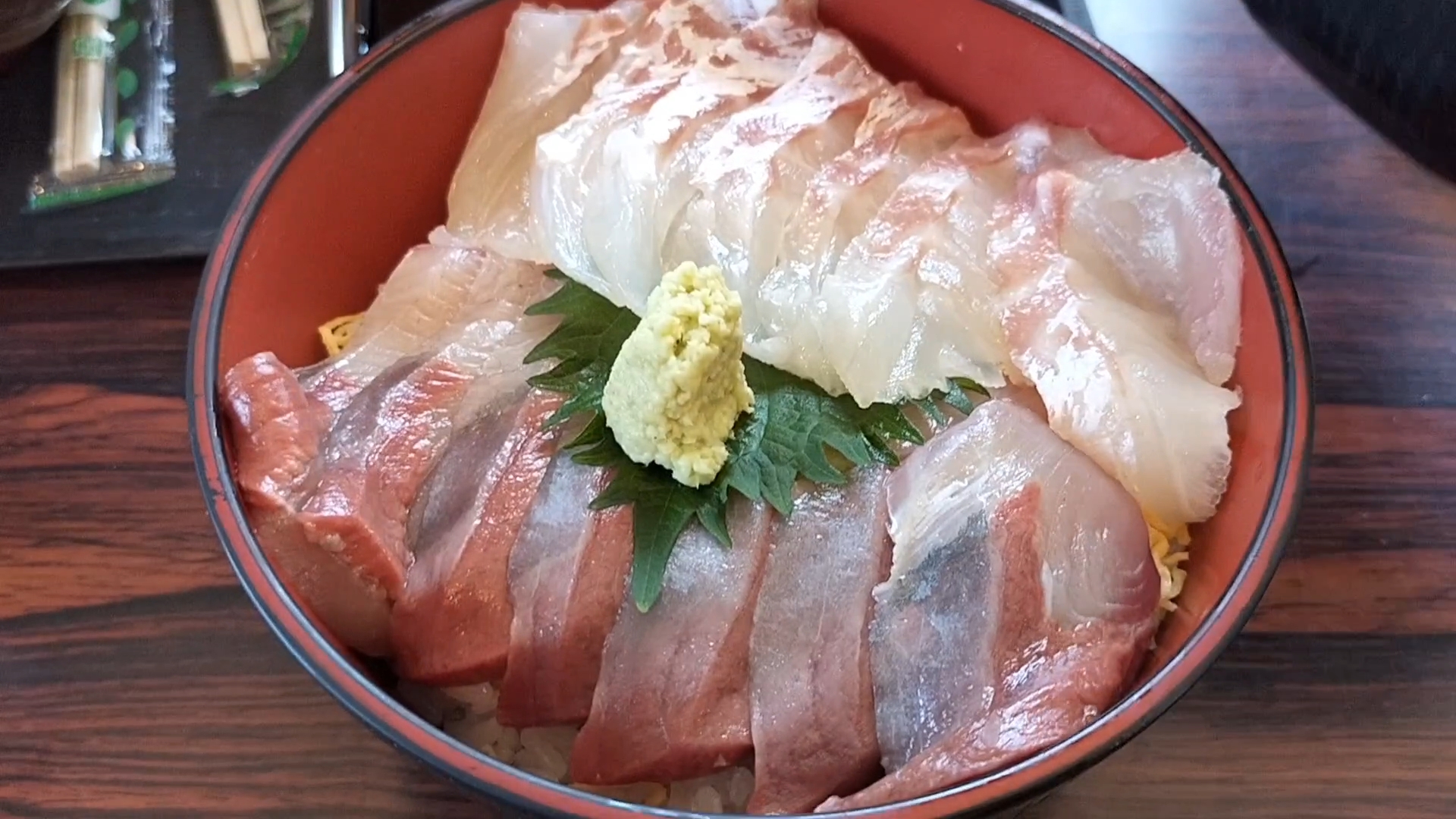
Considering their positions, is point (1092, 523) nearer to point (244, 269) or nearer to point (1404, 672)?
point (1404, 672)

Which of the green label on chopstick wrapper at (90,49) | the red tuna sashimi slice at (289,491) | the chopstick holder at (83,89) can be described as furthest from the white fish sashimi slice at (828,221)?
the green label on chopstick wrapper at (90,49)

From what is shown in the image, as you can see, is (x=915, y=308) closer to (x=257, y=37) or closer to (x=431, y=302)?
(x=431, y=302)

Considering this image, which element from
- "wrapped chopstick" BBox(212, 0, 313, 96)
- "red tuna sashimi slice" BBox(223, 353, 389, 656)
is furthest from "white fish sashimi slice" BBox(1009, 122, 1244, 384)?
"wrapped chopstick" BBox(212, 0, 313, 96)

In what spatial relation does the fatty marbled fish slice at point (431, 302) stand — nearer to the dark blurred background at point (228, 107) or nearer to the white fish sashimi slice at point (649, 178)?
the white fish sashimi slice at point (649, 178)

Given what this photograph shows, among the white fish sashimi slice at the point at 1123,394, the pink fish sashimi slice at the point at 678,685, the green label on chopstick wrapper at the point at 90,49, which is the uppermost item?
the green label on chopstick wrapper at the point at 90,49

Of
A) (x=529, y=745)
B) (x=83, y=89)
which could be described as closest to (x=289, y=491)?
(x=529, y=745)

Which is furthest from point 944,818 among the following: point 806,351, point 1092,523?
point 806,351

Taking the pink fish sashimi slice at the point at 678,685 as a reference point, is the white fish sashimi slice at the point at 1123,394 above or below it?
above

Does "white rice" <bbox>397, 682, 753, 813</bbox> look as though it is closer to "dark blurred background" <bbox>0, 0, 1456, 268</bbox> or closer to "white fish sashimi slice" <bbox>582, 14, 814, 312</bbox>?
"white fish sashimi slice" <bbox>582, 14, 814, 312</bbox>
